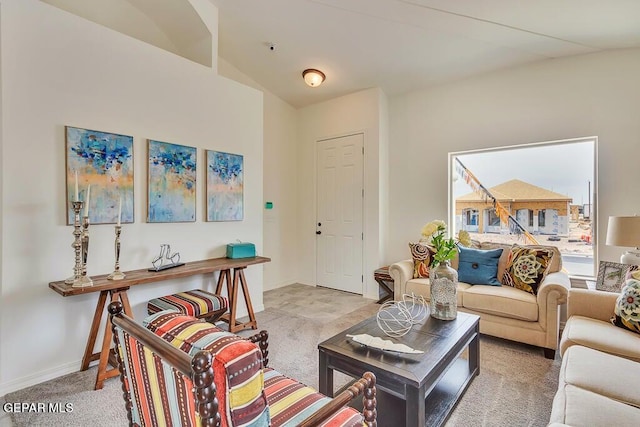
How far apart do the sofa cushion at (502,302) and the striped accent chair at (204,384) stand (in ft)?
6.92

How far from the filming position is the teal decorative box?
3.33 meters

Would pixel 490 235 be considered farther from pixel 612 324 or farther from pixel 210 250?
pixel 210 250

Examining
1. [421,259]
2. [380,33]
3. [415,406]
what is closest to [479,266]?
[421,259]

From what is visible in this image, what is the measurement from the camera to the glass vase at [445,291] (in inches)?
84.4

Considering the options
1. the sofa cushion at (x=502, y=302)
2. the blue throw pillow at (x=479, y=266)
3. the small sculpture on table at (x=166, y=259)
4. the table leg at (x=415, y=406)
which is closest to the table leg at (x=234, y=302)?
the small sculpture on table at (x=166, y=259)

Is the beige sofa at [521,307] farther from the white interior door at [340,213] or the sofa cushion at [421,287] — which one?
the white interior door at [340,213]

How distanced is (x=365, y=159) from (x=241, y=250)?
7.18 ft

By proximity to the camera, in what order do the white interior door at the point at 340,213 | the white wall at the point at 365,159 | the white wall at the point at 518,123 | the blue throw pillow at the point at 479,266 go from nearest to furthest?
the white wall at the point at 518,123 → the blue throw pillow at the point at 479,266 → the white wall at the point at 365,159 → the white interior door at the point at 340,213

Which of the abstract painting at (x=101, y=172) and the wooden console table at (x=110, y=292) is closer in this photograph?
the wooden console table at (x=110, y=292)

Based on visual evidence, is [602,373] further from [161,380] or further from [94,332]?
[94,332]

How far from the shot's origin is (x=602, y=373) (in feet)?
4.84

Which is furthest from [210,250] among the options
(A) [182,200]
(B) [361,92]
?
(B) [361,92]
